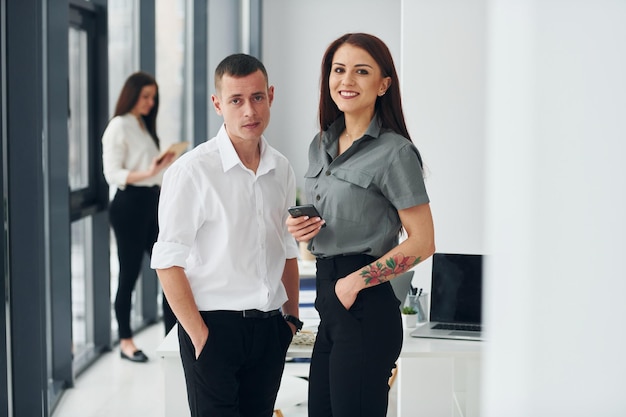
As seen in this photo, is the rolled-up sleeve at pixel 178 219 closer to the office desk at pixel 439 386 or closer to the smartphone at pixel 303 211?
the smartphone at pixel 303 211

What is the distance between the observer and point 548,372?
0.49 m

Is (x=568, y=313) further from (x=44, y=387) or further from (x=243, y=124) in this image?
(x=44, y=387)

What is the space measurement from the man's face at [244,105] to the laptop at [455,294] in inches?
45.3

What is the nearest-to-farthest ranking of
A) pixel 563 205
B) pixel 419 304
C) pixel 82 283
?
1. pixel 563 205
2. pixel 419 304
3. pixel 82 283

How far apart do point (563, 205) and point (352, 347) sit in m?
1.61

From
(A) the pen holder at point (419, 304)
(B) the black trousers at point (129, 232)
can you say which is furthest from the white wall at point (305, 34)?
(A) the pen holder at point (419, 304)

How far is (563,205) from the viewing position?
0.48 meters

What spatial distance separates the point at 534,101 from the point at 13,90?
2985 millimetres

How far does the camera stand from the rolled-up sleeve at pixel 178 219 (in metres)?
2.05

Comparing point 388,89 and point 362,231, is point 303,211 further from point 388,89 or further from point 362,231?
point 388,89

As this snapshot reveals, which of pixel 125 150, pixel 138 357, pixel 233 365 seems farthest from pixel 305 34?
pixel 233 365

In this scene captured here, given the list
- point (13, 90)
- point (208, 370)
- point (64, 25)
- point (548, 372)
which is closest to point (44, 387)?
point (13, 90)

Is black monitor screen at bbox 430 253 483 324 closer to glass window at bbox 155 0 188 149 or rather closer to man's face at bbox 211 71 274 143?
man's face at bbox 211 71 274 143

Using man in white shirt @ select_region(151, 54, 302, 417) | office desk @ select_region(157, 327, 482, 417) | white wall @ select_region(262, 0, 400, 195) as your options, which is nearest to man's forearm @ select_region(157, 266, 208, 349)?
man in white shirt @ select_region(151, 54, 302, 417)
